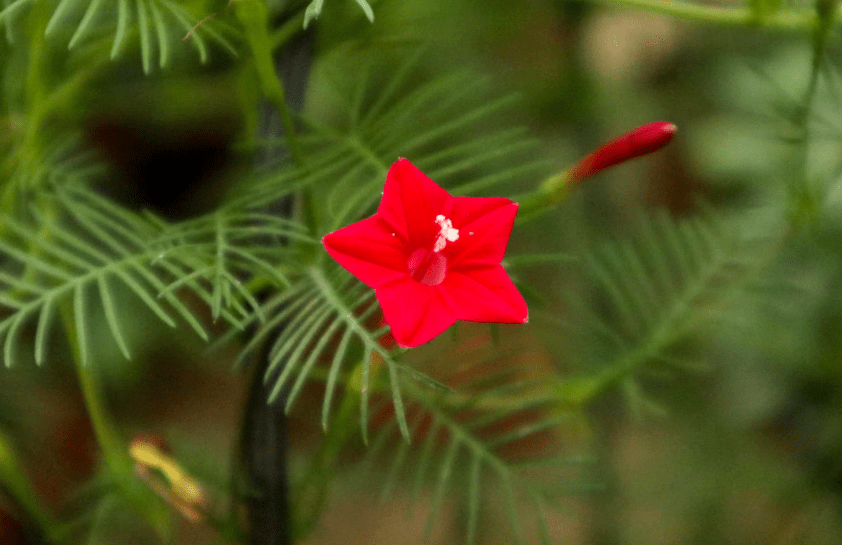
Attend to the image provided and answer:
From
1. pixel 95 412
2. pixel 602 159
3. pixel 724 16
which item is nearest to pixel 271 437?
pixel 95 412

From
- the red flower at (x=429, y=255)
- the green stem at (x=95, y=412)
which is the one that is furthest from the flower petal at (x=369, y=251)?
the green stem at (x=95, y=412)

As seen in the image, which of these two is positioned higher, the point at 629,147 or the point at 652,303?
the point at 629,147

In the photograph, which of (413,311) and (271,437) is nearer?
(413,311)

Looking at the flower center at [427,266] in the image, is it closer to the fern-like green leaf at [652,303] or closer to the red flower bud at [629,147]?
the red flower bud at [629,147]

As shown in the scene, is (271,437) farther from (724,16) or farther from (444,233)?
(724,16)

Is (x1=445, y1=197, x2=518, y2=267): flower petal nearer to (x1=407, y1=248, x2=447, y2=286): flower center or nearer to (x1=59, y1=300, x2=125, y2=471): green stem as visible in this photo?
(x1=407, y1=248, x2=447, y2=286): flower center

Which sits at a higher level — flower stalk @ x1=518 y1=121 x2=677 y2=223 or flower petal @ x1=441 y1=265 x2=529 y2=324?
flower stalk @ x1=518 y1=121 x2=677 y2=223

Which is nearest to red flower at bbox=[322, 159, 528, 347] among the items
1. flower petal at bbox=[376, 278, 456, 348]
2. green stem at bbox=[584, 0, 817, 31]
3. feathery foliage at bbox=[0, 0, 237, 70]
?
flower petal at bbox=[376, 278, 456, 348]
